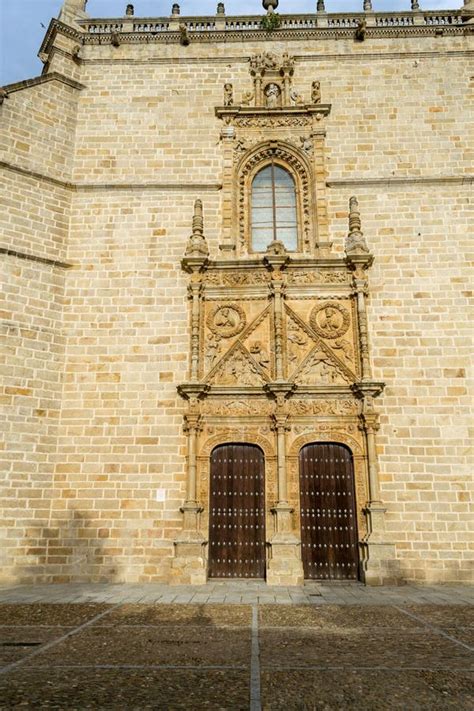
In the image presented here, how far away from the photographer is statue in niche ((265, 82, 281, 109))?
11906mm

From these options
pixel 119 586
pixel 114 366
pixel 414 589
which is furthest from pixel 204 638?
pixel 114 366

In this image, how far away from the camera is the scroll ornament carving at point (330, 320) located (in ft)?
33.7

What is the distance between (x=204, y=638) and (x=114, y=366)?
6.04 meters

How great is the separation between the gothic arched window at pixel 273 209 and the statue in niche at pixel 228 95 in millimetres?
1622

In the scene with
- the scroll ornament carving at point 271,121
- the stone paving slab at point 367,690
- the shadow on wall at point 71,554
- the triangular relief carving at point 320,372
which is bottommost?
the stone paving slab at point 367,690

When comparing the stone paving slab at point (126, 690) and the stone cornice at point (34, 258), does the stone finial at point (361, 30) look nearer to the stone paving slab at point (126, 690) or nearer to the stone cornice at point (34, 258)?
the stone cornice at point (34, 258)

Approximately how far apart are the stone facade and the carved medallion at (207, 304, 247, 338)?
0.07m

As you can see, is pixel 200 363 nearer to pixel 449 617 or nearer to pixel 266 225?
pixel 266 225

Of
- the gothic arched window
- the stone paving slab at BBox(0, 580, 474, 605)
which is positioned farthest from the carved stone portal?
the gothic arched window

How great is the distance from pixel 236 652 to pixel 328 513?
5.20 meters

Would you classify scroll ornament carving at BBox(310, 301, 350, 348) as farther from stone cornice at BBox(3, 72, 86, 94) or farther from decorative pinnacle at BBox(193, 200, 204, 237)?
stone cornice at BBox(3, 72, 86, 94)

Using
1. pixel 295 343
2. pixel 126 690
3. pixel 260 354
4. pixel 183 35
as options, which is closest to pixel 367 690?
pixel 126 690

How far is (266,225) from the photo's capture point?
37.4 ft

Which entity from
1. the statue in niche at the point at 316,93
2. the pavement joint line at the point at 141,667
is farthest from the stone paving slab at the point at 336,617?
the statue in niche at the point at 316,93
